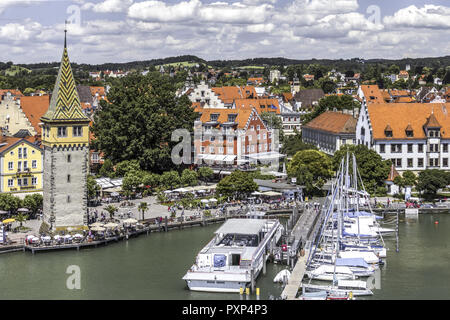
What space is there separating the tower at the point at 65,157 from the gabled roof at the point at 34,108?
30.5 meters

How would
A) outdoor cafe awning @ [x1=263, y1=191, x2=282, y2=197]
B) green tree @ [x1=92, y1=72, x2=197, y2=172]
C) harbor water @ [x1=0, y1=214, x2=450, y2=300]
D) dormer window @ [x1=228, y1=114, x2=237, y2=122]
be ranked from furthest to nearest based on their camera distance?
dormer window @ [x1=228, y1=114, x2=237, y2=122] < green tree @ [x1=92, y1=72, x2=197, y2=172] < outdoor cafe awning @ [x1=263, y1=191, x2=282, y2=197] < harbor water @ [x1=0, y1=214, x2=450, y2=300]

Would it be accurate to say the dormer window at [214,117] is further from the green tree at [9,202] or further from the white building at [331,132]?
the green tree at [9,202]

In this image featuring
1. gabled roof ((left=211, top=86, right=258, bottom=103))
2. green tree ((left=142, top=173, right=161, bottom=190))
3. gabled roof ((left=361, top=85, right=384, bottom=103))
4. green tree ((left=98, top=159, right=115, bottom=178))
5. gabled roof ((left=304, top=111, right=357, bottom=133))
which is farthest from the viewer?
gabled roof ((left=361, top=85, right=384, bottom=103))

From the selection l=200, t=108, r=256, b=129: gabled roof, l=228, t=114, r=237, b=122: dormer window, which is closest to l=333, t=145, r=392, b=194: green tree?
l=200, t=108, r=256, b=129: gabled roof

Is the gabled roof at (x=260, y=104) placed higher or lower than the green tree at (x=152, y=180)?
higher

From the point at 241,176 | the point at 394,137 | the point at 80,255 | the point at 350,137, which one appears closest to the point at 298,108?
the point at 350,137

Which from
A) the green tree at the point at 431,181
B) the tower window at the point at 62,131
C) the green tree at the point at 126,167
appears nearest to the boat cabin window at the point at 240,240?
the tower window at the point at 62,131

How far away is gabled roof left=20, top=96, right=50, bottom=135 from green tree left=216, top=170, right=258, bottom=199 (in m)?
28.6

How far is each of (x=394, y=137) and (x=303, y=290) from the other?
131ft

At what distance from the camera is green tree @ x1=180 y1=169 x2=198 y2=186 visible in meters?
69.2

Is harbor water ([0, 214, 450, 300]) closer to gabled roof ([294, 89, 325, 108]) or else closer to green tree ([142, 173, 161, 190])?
green tree ([142, 173, 161, 190])

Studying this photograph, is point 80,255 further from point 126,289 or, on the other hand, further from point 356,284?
point 356,284

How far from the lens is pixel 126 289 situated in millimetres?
38469

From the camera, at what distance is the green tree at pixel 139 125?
71.6m
